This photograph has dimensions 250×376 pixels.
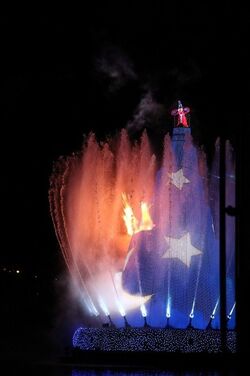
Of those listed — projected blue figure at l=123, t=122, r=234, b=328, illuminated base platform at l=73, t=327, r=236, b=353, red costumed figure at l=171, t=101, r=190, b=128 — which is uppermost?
red costumed figure at l=171, t=101, r=190, b=128

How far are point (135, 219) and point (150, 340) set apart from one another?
8.67m

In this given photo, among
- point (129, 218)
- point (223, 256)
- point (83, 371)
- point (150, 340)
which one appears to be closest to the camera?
point (223, 256)

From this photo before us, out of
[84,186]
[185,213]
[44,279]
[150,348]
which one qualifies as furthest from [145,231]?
[44,279]

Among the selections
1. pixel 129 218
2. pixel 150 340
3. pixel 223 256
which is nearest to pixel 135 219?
pixel 129 218

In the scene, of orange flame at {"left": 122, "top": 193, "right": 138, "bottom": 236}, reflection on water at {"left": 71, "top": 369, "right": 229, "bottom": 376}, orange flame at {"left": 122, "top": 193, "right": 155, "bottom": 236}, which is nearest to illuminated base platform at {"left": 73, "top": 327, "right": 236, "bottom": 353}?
reflection on water at {"left": 71, "top": 369, "right": 229, "bottom": 376}

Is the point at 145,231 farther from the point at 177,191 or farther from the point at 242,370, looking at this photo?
the point at 242,370

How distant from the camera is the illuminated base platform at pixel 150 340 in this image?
32.0m

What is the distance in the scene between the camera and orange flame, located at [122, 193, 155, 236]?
38.3m

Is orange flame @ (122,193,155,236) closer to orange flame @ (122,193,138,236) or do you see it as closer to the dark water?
orange flame @ (122,193,138,236)

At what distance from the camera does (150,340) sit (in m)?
32.3

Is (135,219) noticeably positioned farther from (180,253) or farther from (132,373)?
(132,373)

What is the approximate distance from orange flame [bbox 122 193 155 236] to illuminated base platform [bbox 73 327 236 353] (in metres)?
6.62

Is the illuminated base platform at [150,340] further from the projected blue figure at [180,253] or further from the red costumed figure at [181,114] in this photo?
the red costumed figure at [181,114]

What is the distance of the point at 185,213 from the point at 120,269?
4608 millimetres
